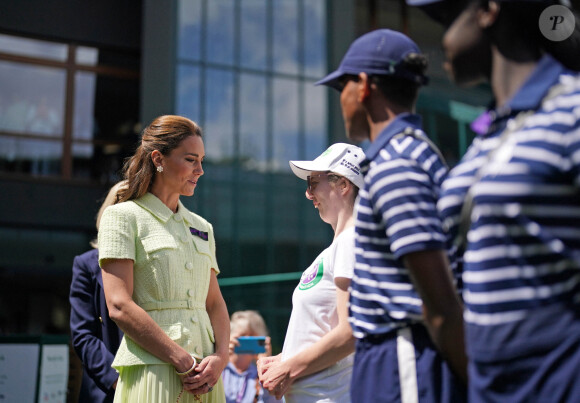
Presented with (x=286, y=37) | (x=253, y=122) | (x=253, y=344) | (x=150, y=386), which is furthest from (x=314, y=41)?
(x=150, y=386)

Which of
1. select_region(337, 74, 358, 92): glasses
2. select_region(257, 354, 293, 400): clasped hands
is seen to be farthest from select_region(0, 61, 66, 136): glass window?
select_region(337, 74, 358, 92): glasses

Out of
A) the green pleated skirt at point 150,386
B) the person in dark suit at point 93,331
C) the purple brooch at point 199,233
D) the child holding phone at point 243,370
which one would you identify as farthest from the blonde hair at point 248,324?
the green pleated skirt at point 150,386

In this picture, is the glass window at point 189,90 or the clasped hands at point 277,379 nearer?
the clasped hands at point 277,379

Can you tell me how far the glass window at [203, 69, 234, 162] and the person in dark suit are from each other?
14.2 m

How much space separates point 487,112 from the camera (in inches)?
77.4

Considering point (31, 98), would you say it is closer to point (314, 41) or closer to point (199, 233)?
point (314, 41)

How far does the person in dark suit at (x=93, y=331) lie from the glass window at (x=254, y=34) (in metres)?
15.3

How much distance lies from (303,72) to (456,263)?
57.6 ft

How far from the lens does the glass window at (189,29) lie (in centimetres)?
1795

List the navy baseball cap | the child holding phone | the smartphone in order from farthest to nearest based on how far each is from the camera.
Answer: the child holding phone → the smartphone → the navy baseball cap

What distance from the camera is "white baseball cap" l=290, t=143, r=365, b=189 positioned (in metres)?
3.14

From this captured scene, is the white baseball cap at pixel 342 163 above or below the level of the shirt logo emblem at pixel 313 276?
above

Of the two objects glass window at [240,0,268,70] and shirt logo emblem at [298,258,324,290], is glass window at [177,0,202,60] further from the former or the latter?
shirt logo emblem at [298,258,324,290]

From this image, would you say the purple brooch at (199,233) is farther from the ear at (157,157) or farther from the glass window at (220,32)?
the glass window at (220,32)
